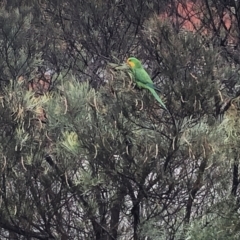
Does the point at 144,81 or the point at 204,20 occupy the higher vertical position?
the point at 204,20

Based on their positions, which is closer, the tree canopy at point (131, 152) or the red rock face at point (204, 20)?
the tree canopy at point (131, 152)

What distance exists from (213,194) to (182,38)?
79 centimetres

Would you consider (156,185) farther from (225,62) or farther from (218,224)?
(225,62)

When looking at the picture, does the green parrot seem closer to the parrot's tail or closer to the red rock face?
the parrot's tail

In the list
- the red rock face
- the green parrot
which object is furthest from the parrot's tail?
the red rock face

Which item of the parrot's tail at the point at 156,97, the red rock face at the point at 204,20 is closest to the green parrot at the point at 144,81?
the parrot's tail at the point at 156,97

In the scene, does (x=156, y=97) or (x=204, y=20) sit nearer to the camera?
(x=156, y=97)

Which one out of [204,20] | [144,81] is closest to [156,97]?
[144,81]

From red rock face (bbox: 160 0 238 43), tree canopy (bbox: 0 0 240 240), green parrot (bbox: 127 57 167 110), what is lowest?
tree canopy (bbox: 0 0 240 240)

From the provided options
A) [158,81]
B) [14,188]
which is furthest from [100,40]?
[14,188]

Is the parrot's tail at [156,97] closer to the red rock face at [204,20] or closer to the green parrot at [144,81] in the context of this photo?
the green parrot at [144,81]

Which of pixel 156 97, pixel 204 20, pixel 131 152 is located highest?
pixel 204 20

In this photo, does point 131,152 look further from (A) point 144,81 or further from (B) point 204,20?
(B) point 204,20

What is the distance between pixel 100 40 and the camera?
11.6ft
